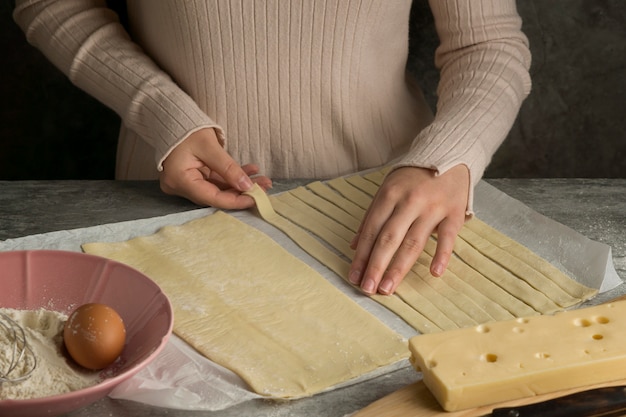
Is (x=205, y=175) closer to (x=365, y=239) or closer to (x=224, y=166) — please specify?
(x=224, y=166)

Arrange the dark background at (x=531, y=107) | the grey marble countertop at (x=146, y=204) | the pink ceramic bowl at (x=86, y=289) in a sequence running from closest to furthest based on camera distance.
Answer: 1. the pink ceramic bowl at (x=86, y=289)
2. the grey marble countertop at (x=146, y=204)
3. the dark background at (x=531, y=107)

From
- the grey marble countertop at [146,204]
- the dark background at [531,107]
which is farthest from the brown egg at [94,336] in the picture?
the dark background at [531,107]

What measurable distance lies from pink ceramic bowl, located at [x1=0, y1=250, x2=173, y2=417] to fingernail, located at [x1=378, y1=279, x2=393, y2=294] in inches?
10.3

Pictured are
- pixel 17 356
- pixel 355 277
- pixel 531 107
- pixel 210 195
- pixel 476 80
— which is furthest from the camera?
pixel 531 107

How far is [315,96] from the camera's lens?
4.46 feet

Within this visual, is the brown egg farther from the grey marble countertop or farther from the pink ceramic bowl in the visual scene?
the grey marble countertop

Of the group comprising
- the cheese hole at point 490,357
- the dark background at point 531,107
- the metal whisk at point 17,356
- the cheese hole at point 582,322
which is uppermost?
the cheese hole at point 582,322

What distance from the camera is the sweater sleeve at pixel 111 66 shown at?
1243 millimetres

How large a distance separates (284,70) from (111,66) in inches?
10.3

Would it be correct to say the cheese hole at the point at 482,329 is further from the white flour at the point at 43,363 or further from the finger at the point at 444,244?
the white flour at the point at 43,363

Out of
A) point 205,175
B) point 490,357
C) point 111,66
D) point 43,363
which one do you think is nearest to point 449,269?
point 490,357

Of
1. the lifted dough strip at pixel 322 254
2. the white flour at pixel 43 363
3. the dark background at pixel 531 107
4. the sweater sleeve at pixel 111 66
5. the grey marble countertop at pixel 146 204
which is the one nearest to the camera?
the white flour at pixel 43 363

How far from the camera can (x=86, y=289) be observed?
89cm

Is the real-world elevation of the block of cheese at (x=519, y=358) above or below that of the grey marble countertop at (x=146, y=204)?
above
